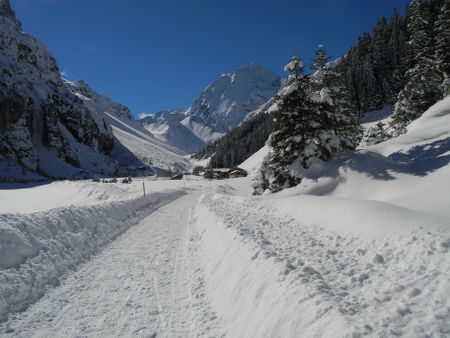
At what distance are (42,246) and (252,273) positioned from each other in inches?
255

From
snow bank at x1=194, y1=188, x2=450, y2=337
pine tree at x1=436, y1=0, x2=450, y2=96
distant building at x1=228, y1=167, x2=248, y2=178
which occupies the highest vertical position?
pine tree at x1=436, y1=0, x2=450, y2=96

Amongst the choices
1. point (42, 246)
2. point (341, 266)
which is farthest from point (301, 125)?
point (42, 246)

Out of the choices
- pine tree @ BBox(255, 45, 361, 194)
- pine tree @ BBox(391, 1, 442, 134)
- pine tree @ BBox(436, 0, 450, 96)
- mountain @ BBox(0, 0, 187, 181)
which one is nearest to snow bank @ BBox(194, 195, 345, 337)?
pine tree @ BBox(255, 45, 361, 194)

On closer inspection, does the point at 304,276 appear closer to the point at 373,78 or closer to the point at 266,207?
the point at 266,207

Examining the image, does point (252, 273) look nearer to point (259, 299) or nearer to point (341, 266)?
point (259, 299)

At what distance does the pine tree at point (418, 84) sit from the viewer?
24.1m

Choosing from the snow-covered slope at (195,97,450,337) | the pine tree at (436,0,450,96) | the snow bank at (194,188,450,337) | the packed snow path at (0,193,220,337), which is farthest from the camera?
the pine tree at (436,0,450,96)

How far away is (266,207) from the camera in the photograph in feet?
40.9

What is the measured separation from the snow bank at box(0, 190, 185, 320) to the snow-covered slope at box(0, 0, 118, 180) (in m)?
63.8

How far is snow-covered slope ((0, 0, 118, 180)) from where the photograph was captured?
70.8 m

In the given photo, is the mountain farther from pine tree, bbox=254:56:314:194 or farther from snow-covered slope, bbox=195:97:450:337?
snow-covered slope, bbox=195:97:450:337

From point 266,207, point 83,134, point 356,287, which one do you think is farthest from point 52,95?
point 356,287

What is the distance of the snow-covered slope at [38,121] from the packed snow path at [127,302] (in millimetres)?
68356

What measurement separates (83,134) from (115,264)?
12360 centimetres
